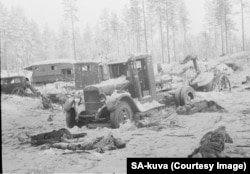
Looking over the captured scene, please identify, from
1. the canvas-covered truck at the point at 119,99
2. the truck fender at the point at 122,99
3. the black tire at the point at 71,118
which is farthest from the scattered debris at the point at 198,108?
the black tire at the point at 71,118

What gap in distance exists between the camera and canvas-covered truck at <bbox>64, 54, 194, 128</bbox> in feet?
29.8

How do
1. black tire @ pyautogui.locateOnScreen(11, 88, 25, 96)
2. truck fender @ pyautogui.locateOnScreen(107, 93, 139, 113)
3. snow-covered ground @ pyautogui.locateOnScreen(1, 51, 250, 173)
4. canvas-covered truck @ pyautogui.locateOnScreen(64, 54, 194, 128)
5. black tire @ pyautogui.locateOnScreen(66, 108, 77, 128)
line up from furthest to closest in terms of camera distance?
black tire @ pyautogui.locateOnScreen(11, 88, 25, 96) → black tire @ pyautogui.locateOnScreen(66, 108, 77, 128) → canvas-covered truck @ pyautogui.locateOnScreen(64, 54, 194, 128) → truck fender @ pyautogui.locateOnScreen(107, 93, 139, 113) → snow-covered ground @ pyautogui.locateOnScreen(1, 51, 250, 173)

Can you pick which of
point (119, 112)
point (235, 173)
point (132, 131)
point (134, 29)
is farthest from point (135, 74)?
point (134, 29)

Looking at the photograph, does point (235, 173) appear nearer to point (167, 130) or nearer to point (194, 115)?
point (167, 130)

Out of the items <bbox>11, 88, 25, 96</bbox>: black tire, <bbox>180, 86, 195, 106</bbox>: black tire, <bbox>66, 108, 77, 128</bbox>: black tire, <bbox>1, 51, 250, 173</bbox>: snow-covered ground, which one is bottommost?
<bbox>1, 51, 250, 173</bbox>: snow-covered ground

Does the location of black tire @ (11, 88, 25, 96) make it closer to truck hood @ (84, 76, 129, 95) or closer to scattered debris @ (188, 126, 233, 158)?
truck hood @ (84, 76, 129, 95)

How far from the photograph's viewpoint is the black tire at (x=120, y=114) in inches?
350

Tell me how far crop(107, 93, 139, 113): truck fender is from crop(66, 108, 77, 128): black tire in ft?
5.52

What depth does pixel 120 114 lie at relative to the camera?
9.08 meters

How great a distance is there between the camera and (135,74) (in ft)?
33.0

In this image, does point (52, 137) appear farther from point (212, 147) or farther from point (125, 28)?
point (125, 28)

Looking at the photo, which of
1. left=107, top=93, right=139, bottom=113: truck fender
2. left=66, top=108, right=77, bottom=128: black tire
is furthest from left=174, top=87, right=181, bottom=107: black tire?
left=66, top=108, right=77, bottom=128: black tire

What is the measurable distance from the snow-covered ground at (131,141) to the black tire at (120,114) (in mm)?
229

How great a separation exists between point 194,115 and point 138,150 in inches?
164
